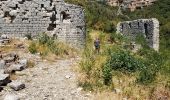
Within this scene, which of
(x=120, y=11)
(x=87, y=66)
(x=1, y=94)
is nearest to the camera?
(x=1, y=94)

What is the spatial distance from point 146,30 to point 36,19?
37.4 feet

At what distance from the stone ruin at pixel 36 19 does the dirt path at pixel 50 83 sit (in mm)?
3500

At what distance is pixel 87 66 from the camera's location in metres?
12.9

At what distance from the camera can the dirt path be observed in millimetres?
11062

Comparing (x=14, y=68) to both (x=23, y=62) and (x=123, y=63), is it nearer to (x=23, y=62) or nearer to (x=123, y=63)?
(x=23, y=62)

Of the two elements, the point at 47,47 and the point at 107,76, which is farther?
the point at 47,47

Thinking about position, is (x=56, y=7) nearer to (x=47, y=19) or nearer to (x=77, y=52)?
(x=47, y=19)

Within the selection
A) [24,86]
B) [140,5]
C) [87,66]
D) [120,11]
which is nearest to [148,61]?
[87,66]

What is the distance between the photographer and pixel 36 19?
17.4 meters

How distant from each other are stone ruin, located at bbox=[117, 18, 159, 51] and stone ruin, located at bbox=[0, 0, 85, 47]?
10.0 meters

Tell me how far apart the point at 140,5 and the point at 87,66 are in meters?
44.6

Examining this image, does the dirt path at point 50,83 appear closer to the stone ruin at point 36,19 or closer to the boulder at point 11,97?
the boulder at point 11,97

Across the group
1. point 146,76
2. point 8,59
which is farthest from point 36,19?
point 146,76

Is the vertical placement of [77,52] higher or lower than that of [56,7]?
lower
